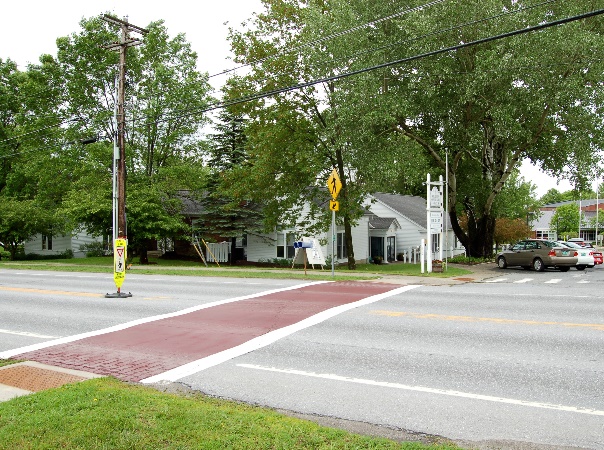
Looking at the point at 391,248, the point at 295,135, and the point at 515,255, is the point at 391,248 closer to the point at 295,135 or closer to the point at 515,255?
the point at 515,255

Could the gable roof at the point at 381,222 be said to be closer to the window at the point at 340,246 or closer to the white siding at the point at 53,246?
the window at the point at 340,246

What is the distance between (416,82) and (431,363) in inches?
797

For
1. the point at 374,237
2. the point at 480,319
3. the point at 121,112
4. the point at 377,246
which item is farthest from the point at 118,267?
the point at 377,246

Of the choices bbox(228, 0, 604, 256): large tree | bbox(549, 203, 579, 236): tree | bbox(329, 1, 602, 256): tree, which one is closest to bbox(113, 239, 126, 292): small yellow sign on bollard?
bbox(228, 0, 604, 256): large tree

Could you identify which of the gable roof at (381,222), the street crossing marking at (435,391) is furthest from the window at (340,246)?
the street crossing marking at (435,391)

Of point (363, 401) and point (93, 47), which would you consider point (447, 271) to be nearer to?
point (363, 401)

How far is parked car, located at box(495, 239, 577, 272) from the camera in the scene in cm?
2608

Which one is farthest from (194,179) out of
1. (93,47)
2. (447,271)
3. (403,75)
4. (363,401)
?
(363,401)

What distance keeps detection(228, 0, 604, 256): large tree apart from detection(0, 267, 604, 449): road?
12.9m

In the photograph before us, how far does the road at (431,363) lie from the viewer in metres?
5.42

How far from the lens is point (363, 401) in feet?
19.6

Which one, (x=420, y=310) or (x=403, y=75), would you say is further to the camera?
(x=403, y=75)

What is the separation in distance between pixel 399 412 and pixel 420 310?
5.99m

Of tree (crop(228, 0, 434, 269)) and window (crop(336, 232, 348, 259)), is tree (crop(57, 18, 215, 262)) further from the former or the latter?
window (crop(336, 232, 348, 259))
